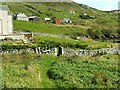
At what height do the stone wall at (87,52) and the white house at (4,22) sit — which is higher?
the white house at (4,22)

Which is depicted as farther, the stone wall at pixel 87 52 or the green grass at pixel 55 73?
the stone wall at pixel 87 52

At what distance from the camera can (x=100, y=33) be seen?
98.5 meters

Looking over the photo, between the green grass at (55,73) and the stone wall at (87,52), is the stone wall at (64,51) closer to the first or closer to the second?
the stone wall at (87,52)

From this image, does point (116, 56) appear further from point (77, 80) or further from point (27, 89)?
point (27, 89)

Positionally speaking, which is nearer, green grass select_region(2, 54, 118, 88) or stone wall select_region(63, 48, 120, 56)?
green grass select_region(2, 54, 118, 88)

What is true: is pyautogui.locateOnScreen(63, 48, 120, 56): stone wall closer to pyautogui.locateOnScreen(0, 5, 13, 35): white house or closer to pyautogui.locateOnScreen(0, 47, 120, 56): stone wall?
pyautogui.locateOnScreen(0, 47, 120, 56): stone wall

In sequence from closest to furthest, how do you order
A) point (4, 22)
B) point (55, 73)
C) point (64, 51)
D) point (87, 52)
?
1. point (55, 73)
2. point (64, 51)
3. point (87, 52)
4. point (4, 22)

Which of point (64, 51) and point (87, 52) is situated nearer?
point (64, 51)

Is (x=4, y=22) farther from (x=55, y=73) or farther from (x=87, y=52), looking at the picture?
(x=55, y=73)

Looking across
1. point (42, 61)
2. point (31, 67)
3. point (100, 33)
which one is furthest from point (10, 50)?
point (100, 33)

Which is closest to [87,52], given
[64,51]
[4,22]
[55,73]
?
[64,51]

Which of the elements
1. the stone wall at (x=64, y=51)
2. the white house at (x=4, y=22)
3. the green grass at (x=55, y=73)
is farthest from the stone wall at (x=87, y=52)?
the white house at (x=4, y=22)

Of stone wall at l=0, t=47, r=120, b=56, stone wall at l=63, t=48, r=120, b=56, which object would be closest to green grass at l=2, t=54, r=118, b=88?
stone wall at l=0, t=47, r=120, b=56

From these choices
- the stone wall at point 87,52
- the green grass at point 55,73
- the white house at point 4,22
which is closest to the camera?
the green grass at point 55,73
